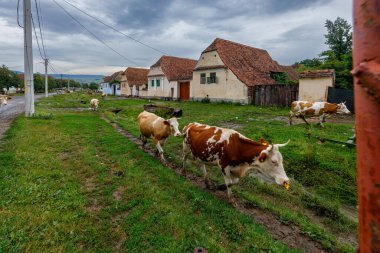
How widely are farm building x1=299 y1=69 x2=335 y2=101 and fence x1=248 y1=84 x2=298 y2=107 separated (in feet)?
4.41

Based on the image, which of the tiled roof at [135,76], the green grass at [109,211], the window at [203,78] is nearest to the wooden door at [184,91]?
the window at [203,78]

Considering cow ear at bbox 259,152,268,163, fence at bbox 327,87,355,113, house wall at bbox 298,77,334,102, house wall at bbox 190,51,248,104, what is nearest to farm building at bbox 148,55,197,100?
house wall at bbox 190,51,248,104

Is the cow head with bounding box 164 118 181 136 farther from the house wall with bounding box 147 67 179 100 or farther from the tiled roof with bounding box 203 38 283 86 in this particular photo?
the house wall with bounding box 147 67 179 100

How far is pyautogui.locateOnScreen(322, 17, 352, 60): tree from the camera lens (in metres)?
28.7

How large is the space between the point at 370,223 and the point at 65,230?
14.2 feet

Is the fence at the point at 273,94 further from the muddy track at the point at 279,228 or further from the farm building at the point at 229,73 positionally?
the muddy track at the point at 279,228

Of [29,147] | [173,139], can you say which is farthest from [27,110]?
[173,139]

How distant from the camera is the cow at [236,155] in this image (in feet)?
15.1

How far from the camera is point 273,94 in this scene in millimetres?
22688

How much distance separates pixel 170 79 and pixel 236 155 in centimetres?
3127

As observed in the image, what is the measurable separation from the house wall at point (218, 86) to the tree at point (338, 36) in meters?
12.8

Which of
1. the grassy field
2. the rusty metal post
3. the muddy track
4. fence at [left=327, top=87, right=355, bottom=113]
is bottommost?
the muddy track

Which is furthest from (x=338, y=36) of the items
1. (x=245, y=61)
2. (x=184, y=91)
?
(x=184, y=91)

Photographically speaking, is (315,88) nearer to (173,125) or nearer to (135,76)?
(173,125)
